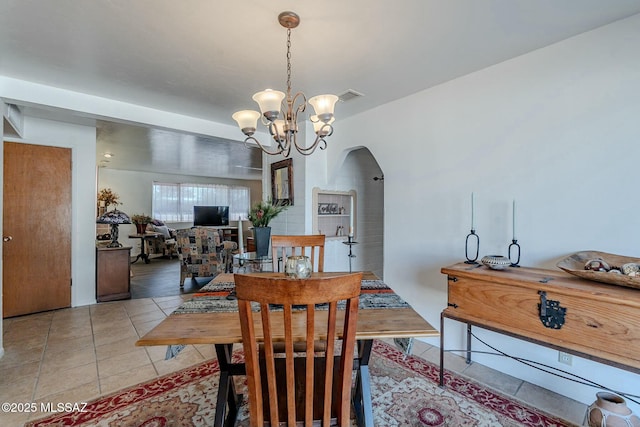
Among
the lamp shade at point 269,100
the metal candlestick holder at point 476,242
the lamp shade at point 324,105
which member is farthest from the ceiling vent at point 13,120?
the metal candlestick holder at point 476,242

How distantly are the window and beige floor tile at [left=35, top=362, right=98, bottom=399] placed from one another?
20.8 feet

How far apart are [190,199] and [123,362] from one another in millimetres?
6717

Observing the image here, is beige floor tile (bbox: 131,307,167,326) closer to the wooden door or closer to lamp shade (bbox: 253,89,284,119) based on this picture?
the wooden door

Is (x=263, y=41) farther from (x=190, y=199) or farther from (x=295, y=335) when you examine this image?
(x=190, y=199)

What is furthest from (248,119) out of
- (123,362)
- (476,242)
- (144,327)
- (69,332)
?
(69,332)

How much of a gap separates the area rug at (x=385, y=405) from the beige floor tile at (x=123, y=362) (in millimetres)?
351

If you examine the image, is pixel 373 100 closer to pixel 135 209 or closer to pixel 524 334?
pixel 524 334

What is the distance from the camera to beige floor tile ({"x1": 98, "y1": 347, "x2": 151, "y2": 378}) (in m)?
2.27

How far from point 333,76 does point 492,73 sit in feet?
4.16

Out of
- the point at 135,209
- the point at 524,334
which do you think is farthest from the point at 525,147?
the point at 135,209

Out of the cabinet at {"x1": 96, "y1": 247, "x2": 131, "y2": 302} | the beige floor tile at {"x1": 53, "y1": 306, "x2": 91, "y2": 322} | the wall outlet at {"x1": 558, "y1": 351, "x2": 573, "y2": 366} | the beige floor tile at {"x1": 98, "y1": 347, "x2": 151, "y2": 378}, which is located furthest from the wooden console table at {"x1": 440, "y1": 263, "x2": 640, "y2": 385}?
the cabinet at {"x1": 96, "y1": 247, "x2": 131, "y2": 302}

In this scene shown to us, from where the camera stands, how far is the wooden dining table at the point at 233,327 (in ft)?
3.81

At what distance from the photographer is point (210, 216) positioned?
8672 mm

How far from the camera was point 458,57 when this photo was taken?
7.14 feet
